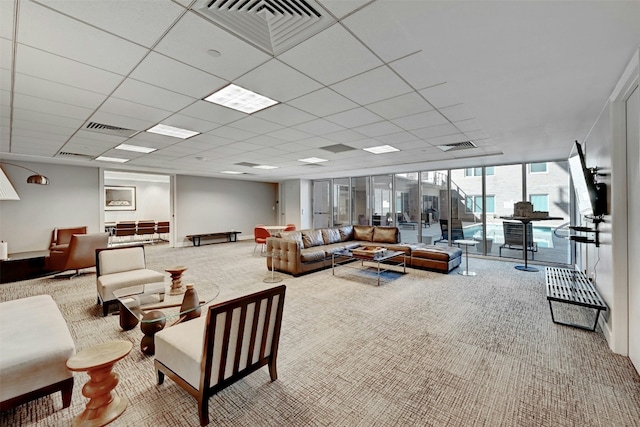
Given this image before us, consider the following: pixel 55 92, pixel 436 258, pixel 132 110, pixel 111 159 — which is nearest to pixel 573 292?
pixel 436 258

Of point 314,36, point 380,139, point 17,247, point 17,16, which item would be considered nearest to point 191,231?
point 17,247

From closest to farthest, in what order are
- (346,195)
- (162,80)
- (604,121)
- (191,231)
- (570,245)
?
(162,80)
(604,121)
(570,245)
(191,231)
(346,195)

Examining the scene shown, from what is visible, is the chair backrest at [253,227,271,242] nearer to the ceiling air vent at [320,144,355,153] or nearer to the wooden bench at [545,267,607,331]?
the ceiling air vent at [320,144,355,153]

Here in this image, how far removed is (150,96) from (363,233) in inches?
216

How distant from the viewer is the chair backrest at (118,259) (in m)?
3.53

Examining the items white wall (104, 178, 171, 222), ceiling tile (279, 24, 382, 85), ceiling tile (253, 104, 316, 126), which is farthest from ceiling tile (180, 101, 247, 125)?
white wall (104, 178, 171, 222)

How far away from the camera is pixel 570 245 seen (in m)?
5.95

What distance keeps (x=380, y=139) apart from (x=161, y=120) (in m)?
3.27

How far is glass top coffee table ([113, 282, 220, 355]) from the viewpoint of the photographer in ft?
7.63

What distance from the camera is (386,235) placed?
6.71m

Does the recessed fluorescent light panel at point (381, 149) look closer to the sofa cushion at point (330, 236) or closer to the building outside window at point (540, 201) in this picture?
the sofa cushion at point (330, 236)

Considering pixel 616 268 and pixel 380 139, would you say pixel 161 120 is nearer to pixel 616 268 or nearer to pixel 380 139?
pixel 380 139

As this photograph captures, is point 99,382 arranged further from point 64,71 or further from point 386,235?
point 386,235

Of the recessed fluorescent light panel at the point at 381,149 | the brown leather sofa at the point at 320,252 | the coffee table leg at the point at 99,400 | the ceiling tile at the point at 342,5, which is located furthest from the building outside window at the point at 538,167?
the coffee table leg at the point at 99,400
